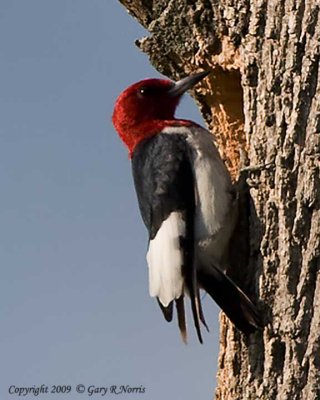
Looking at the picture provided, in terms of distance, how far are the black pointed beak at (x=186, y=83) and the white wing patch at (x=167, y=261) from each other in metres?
0.72

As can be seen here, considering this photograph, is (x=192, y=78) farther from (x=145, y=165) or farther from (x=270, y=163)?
(x=270, y=163)

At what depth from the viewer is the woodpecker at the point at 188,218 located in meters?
4.02

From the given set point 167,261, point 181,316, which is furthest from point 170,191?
point 181,316

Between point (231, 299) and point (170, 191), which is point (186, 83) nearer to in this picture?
point (170, 191)

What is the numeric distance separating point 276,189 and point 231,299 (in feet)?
1.69

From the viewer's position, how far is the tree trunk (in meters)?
3.64

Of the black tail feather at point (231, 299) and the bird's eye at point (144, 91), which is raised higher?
the bird's eye at point (144, 91)

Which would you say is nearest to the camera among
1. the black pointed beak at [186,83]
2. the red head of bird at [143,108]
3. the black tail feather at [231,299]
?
the black tail feather at [231,299]

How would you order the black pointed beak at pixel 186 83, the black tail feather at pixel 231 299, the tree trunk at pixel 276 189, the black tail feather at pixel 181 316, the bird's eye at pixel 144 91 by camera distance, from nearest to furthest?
the tree trunk at pixel 276 189
the black tail feather at pixel 231 299
the black tail feather at pixel 181 316
the black pointed beak at pixel 186 83
the bird's eye at pixel 144 91

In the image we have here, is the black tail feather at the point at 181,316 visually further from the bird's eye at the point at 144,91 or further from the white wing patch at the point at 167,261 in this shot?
the bird's eye at the point at 144,91

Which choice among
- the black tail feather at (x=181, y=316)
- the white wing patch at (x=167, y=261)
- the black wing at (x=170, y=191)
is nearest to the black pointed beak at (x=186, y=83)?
the black wing at (x=170, y=191)

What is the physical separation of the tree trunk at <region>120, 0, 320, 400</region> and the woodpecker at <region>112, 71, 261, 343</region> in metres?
0.09

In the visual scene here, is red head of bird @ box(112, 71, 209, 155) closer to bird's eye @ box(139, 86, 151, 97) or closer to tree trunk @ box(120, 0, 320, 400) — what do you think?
bird's eye @ box(139, 86, 151, 97)

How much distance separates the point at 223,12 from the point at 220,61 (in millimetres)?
233
